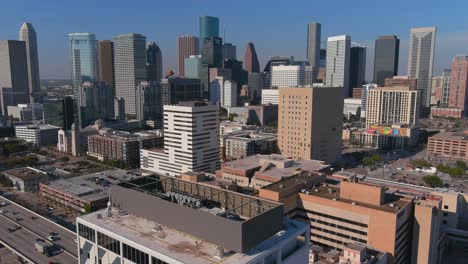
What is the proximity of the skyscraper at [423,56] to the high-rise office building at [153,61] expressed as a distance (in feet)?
404

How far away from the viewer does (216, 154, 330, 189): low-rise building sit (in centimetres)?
4625

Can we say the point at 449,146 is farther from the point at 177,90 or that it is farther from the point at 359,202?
the point at 177,90

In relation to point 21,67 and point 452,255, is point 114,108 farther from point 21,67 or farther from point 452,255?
point 452,255

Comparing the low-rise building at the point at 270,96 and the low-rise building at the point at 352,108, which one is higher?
the low-rise building at the point at 270,96

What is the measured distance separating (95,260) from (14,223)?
31674mm

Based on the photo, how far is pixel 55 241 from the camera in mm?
37562

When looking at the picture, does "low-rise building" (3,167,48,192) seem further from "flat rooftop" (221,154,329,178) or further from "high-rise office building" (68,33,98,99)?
"high-rise office building" (68,33,98,99)

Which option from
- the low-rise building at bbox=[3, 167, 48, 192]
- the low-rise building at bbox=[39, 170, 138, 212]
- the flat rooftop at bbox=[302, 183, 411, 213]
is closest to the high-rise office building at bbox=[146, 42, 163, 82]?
the low-rise building at bbox=[3, 167, 48, 192]

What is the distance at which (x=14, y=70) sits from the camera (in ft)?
514

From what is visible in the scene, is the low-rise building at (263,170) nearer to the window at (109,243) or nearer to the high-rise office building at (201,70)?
the window at (109,243)

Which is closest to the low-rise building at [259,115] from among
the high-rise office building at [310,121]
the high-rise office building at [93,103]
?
the high-rise office building at [93,103]

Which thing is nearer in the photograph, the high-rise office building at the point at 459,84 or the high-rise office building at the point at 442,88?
the high-rise office building at the point at 459,84

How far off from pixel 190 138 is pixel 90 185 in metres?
16.2

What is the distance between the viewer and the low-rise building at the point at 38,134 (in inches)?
3728
